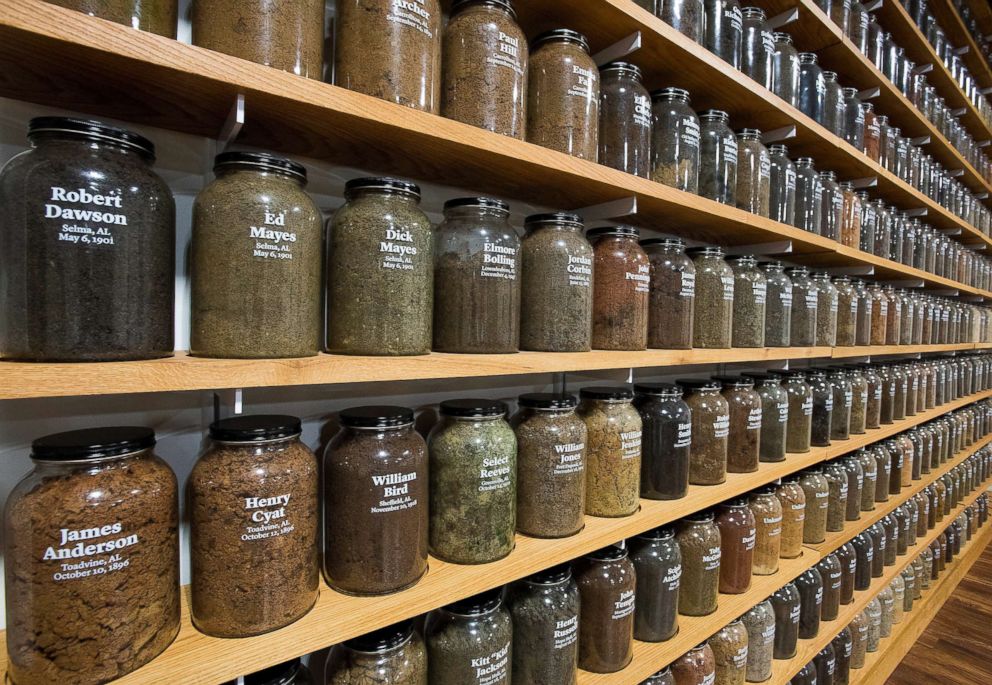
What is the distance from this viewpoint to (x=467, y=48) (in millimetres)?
874

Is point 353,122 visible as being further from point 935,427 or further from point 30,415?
point 935,427

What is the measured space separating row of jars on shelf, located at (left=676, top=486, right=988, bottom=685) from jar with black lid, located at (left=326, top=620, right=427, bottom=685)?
0.70m

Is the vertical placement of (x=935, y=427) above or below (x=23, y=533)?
below

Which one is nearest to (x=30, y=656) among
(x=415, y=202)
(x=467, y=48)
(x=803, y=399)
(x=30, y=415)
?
(x=30, y=415)

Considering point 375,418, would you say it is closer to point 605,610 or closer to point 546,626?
point 546,626

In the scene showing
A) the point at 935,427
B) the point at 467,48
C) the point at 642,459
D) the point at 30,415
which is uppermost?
the point at 467,48

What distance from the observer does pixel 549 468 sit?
99 cm

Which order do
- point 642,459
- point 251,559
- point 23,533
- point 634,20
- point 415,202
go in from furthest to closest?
point 642,459 < point 634,20 < point 415,202 < point 251,559 < point 23,533

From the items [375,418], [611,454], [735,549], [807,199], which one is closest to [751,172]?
[807,199]

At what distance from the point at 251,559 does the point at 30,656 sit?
22 centimetres

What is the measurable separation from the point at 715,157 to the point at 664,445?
29.0 inches

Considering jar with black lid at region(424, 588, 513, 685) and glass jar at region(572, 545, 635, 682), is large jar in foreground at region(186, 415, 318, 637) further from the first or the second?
glass jar at region(572, 545, 635, 682)

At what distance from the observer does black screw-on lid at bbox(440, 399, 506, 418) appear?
0.89 m

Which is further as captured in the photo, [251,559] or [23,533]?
[251,559]
